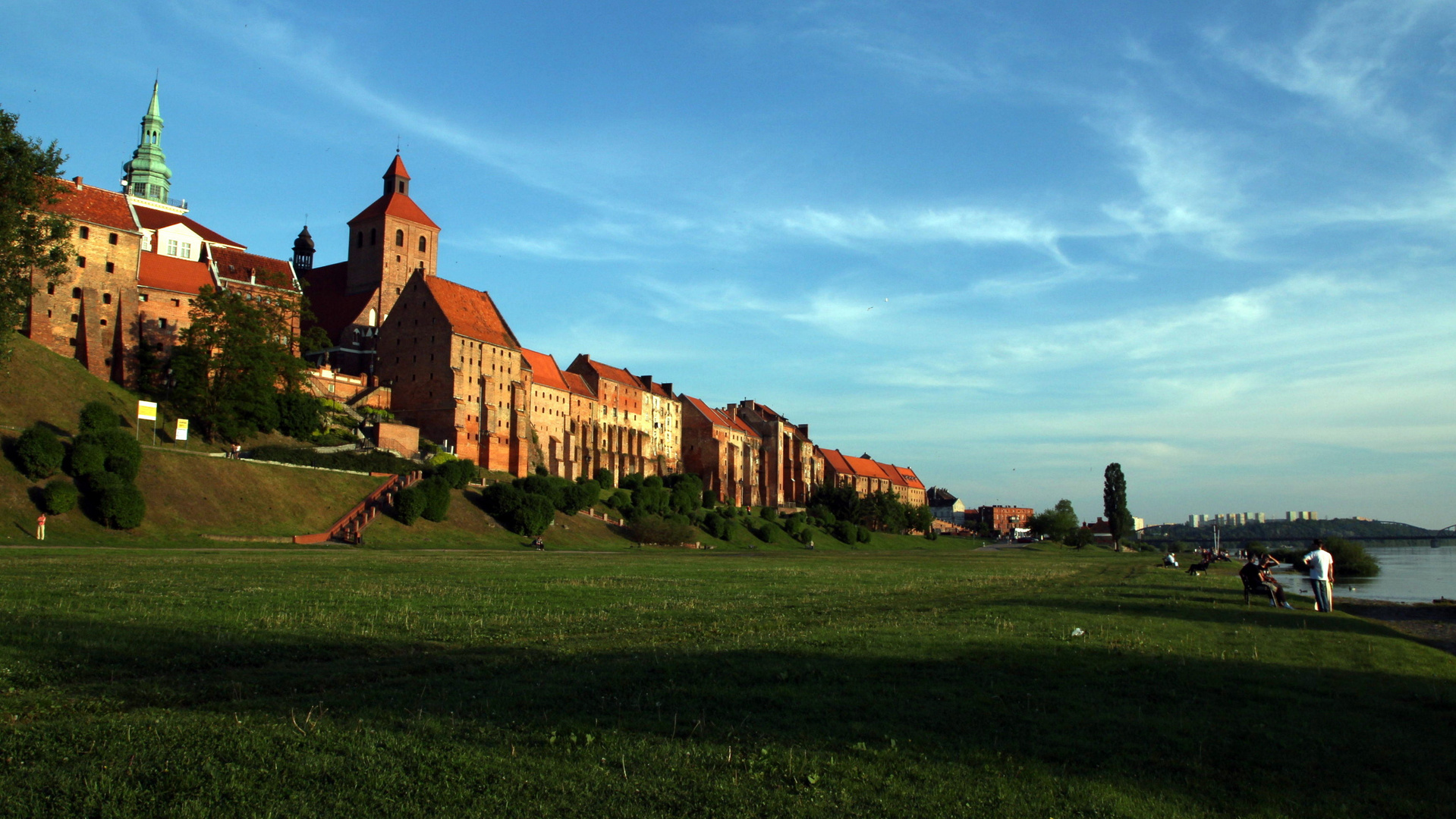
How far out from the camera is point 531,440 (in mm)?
94562

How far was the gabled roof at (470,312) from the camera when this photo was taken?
88.2 meters

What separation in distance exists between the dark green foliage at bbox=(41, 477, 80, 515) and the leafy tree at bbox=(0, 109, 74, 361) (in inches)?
262

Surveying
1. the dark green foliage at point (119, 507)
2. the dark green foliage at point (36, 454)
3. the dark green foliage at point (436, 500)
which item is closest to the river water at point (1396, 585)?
the dark green foliage at point (436, 500)

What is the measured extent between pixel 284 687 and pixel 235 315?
203ft

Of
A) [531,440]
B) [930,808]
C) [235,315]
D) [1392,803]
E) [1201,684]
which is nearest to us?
[930,808]

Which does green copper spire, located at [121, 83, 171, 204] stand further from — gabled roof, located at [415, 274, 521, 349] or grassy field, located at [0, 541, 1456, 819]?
grassy field, located at [0, 541, 1456, 819]

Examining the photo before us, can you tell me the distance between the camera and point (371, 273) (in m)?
102

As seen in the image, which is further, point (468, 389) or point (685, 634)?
point (468, 389)

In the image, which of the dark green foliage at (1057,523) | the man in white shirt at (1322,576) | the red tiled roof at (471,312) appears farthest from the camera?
the dark green foliage at (1057,523)

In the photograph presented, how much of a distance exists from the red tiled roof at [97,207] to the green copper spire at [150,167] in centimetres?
5972

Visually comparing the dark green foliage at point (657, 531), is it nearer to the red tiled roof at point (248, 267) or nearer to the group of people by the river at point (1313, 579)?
the red tiled roof at point (248, 267)

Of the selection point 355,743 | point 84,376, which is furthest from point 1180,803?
point 84,376

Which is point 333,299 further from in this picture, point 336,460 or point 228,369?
point 336,460

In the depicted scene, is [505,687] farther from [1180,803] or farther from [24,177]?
[24,177]
